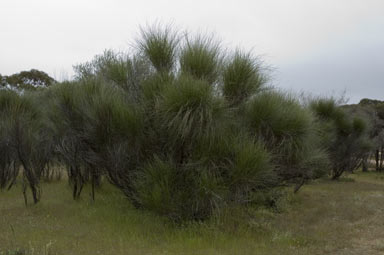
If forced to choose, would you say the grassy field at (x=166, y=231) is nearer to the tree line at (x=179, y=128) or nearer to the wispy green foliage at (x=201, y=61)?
the tree line at (x=179, y=128)

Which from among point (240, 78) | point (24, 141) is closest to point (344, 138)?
point (240, 78)

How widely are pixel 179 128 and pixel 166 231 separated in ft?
6.36

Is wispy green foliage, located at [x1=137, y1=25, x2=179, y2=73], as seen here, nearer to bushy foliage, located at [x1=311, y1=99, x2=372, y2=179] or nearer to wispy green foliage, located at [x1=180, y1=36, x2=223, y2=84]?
wispy green foliage, located at [x1=180, y1=36, x2=223, y2=84]

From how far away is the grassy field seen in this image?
5.90 meters

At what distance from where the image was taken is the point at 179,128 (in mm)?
6285

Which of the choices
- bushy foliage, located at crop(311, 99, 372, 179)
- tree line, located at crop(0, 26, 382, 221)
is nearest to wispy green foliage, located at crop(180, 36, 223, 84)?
tree line, located at crop(0, 26, 382, 221)

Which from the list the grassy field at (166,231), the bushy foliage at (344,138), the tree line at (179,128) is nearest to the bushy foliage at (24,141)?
the tree line at (179,128)

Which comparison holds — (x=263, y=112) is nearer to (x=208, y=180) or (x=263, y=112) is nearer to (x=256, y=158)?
(x=256, y=158)

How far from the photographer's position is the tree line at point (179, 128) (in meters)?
6.42

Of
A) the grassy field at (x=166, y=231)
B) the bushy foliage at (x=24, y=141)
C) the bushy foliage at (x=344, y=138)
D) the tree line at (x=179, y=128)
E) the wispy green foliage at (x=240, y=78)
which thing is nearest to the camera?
the grassy field at (x=166, y=231)

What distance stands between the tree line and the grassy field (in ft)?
1.69

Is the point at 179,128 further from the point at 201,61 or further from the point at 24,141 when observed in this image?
the point at 24,141

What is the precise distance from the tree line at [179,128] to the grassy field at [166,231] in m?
0.51

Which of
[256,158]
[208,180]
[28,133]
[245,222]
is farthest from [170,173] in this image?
[28,133]
